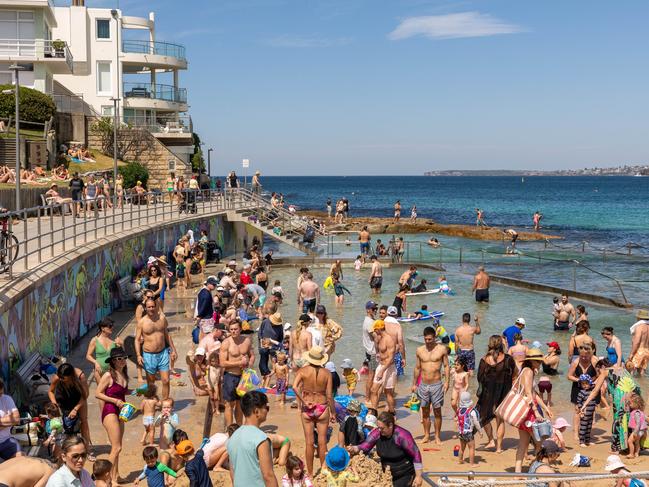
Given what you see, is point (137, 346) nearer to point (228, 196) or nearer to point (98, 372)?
point (98, 372)

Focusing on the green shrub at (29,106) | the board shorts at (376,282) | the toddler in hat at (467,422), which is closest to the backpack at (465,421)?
the toddler in hat at (467,422)

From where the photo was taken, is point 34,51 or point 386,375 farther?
point 34,51

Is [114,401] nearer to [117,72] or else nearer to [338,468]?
[338,468]

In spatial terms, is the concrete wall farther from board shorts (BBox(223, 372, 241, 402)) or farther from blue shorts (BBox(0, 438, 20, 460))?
board shorts (BBox(223, 372, 241, 402))

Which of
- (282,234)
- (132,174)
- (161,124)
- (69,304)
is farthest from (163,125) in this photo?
(69,304)

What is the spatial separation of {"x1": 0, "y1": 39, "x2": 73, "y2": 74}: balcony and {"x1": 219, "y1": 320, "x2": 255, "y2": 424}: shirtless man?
1229 inches

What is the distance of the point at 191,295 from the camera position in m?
23.3

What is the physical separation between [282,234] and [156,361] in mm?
21977

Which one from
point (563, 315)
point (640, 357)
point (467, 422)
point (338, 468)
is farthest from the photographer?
point (563, 315)

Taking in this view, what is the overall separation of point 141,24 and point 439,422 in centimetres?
4325

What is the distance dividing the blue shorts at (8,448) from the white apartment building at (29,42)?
31726 millimetres

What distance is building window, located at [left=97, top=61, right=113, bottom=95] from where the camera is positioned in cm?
4725

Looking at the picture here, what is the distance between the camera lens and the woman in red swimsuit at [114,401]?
9398mm

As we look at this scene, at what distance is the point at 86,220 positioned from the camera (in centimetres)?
1930
